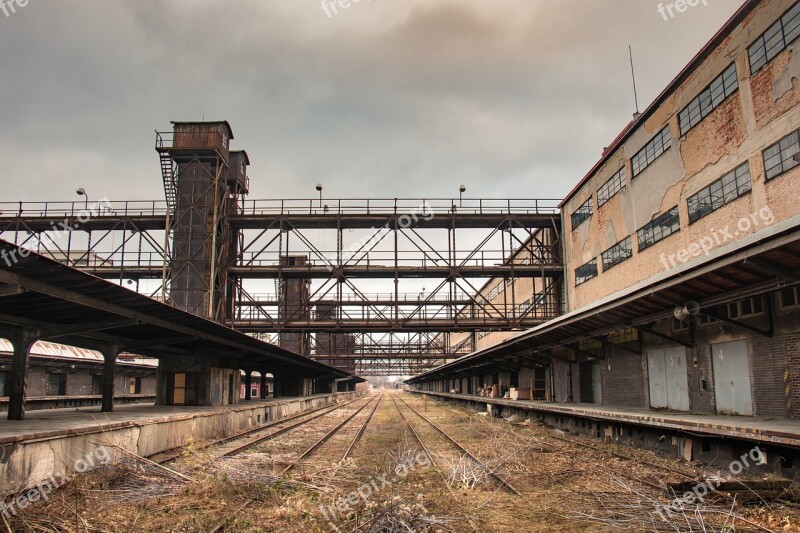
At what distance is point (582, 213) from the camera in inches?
1080

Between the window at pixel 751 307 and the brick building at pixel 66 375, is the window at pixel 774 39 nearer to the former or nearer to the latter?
the window at pixel 751 307

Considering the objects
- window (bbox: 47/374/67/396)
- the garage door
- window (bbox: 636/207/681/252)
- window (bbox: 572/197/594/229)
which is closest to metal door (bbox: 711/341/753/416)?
the garage door

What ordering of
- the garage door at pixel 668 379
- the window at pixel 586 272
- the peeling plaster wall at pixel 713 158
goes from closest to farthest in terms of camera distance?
the peeling plaster wall at pixel 713 158 → the garage door at pixel 668 379 → the window at pixel 586 272

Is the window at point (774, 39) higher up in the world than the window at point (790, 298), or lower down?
higher up

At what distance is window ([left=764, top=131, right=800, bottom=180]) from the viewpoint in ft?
45.1

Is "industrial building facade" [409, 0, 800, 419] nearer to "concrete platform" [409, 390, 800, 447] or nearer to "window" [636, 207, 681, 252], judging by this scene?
"window" [636, 207, 681, 252]

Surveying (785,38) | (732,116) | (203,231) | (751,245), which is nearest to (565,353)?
(732,116)

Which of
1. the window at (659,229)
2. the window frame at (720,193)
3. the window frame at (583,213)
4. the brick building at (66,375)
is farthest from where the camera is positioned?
the window frame at (583,213)

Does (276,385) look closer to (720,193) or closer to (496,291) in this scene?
(496,291)

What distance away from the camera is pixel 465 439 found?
18109 millimetres

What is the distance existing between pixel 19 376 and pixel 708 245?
61.8 feet

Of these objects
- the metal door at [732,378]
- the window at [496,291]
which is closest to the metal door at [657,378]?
the metal door at [732,378]

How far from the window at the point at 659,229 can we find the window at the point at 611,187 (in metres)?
2.65

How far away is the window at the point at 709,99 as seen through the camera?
52.9ft
